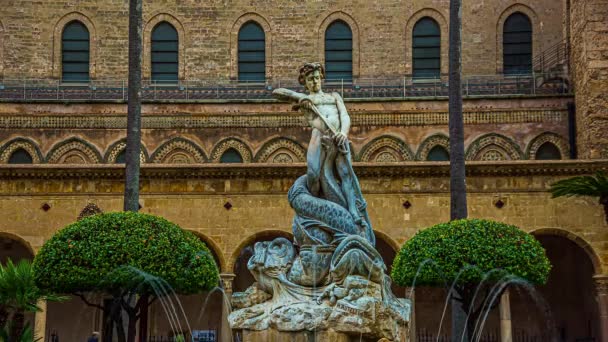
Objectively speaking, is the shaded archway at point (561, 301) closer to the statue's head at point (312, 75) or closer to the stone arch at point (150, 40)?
the stone arch at point (150, 40)

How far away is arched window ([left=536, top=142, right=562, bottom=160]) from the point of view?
33219mm

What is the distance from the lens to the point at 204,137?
33938mm

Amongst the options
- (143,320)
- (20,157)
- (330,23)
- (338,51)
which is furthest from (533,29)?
(143,320)

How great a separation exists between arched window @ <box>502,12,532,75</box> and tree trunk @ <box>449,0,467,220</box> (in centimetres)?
1430

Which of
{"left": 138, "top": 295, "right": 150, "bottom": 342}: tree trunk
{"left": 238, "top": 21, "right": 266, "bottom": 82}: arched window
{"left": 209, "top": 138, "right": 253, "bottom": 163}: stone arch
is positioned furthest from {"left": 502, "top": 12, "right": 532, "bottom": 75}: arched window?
{"left": 138, "top": 295, "right": 150, "bottom": 342}: tree trunk

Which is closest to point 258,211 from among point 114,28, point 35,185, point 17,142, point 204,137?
point 35,185

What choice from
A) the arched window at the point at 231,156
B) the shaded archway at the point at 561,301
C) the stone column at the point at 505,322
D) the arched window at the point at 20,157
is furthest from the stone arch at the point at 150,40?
the stone column at the point at 505,322

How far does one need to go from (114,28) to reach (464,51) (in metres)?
A: 12.1

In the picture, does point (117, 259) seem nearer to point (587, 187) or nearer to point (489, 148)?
point (587, 187)

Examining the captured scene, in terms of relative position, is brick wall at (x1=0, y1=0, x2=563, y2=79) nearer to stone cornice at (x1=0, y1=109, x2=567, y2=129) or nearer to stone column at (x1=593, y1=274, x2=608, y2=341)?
stone cornice at (x1=0, y1=109, x2=567, y2=129)

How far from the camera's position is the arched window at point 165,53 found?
3694 centimetres

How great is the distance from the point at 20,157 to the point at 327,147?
2387 cm

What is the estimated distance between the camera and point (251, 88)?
36375mm

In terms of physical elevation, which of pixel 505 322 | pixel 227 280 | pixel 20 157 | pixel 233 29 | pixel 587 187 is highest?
pixel 233 29
